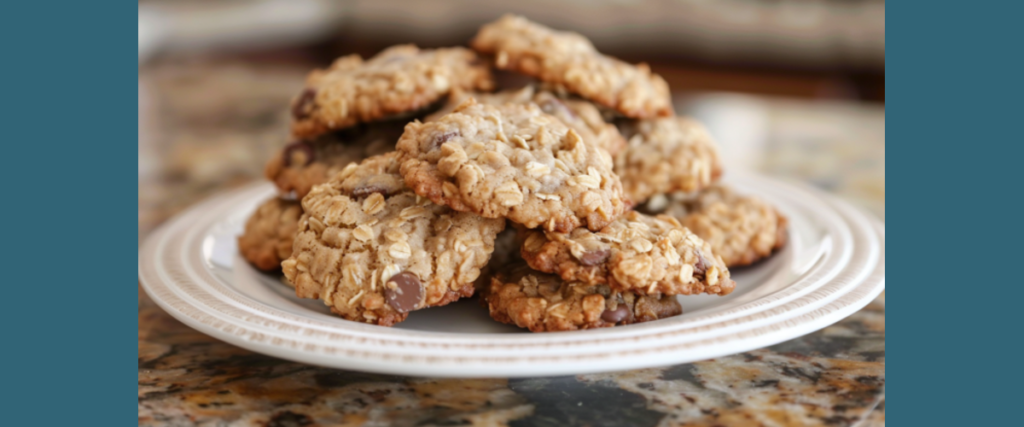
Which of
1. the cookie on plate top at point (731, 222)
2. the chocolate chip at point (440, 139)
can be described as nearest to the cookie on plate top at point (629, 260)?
the chocolate chip at point (440, 139)

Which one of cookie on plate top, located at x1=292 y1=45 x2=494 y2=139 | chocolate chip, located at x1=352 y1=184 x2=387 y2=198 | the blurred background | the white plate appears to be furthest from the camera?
the blurred background

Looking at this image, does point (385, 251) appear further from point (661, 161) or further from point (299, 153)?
point (661, 161)

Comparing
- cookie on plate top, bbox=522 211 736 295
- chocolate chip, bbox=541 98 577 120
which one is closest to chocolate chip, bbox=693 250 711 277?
cookie on plate top, bbox=522 211 736 295

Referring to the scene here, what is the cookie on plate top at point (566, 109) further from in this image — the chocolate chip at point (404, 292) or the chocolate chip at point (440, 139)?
the chocolate chip at point (404, 292)

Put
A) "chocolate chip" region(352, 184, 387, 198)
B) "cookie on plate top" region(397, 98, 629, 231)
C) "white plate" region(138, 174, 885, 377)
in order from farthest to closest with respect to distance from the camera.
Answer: "chocolate chip" region(352, 184, 387, 198), "cookie on plate top" region(397, 98, 629, 231), "white plate" region(138, 174, 885, 377)

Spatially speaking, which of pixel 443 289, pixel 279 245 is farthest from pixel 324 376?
pixel 279 245

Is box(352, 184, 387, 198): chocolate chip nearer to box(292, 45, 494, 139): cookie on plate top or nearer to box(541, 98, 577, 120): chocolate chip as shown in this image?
box(292, 45, 494, 139): cookie on plate top

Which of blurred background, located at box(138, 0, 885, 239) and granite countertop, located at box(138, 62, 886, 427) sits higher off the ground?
blurred background, located at box(138, 0, 885, 239)
